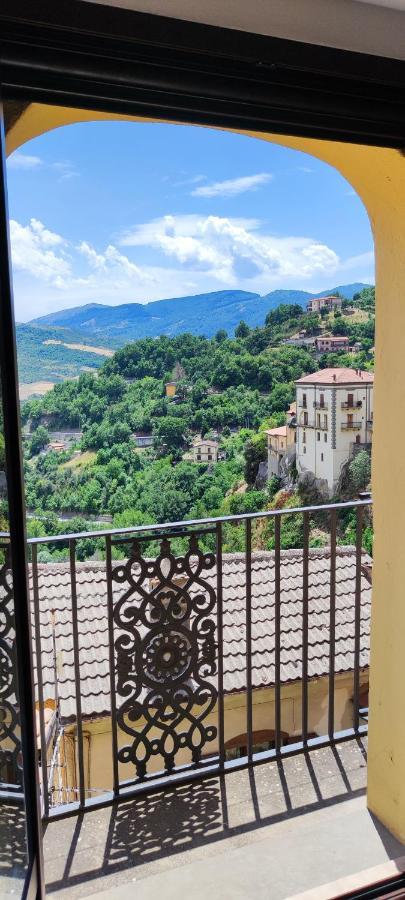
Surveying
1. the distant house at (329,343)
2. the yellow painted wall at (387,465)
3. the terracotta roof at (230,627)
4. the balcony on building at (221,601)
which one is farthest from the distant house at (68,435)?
the yellow painted wall at (387,465)

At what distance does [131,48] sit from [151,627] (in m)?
1.40

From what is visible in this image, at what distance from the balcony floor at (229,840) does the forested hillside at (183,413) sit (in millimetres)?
9274

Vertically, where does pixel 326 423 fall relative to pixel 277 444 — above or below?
above

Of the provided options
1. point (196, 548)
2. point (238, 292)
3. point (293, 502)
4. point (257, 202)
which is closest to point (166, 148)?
point (257, 202)

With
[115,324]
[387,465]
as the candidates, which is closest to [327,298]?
[115,324]

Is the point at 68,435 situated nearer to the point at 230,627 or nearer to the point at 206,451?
the point at 206,451

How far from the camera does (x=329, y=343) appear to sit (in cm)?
1196

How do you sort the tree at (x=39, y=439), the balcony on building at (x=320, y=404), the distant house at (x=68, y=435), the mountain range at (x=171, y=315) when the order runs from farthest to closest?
1. the mountain range at (x=171, y=315)
2. the balcony on building at (x=320, y=404)
3. the distant house at (x=68, y=435)
4. the tree at (x=39, y=439)

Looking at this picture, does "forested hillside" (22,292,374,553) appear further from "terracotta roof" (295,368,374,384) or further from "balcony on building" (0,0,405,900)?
"balcony on building" (0,0,405,900)

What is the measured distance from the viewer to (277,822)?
Result: 168 centimetres

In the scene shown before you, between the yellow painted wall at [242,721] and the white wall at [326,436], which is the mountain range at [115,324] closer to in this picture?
the white wall at [326,436]

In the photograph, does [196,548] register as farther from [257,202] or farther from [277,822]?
[257,202]

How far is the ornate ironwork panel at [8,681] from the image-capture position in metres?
0.96

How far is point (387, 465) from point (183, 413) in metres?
10.5
